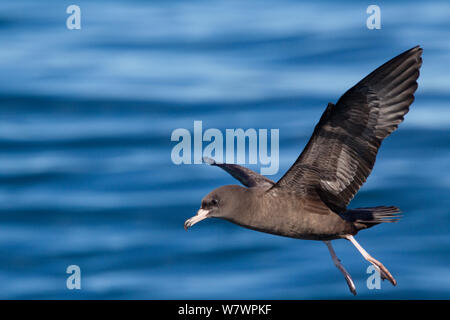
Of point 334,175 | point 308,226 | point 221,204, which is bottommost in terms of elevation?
point 308,226

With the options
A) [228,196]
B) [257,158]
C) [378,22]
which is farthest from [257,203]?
[378,22]

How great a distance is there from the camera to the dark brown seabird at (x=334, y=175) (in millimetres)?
7113

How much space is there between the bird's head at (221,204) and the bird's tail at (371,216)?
1.09 m

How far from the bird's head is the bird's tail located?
1.09 m

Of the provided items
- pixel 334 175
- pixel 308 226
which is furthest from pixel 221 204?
pixel 334 175

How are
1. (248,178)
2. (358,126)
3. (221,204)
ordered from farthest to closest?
(248,178) → (221,204) → (358,126)

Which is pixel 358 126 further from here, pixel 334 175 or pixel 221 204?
pixel 221 204

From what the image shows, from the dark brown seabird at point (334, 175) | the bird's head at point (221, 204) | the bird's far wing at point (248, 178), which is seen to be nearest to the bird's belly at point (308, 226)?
the dark brown seabird at point (334, 175)

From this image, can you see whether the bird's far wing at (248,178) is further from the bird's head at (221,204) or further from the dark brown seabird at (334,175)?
the bird's head at (221,204)

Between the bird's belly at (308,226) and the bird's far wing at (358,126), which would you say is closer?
the bird's far wing at (358,126)

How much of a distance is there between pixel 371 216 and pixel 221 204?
1.41 metres

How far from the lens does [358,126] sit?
23.7 ft

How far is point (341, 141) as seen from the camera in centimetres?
727

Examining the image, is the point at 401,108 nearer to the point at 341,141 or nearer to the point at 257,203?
the point at 341,141
